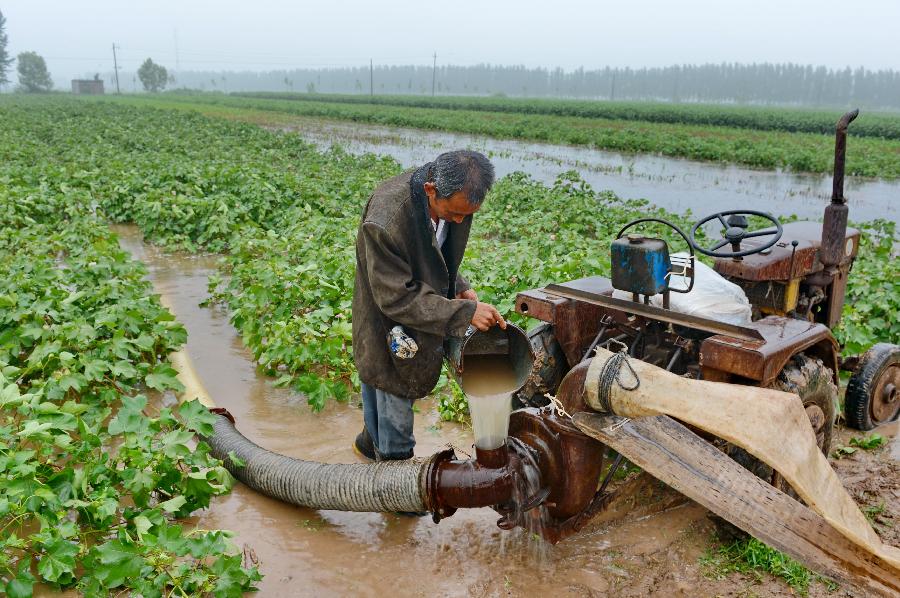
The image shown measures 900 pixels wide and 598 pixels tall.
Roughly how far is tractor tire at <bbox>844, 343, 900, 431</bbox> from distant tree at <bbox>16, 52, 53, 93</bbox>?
126 meters

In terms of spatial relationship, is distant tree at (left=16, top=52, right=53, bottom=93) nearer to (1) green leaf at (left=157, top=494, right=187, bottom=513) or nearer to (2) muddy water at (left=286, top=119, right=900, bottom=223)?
(2) muddy water at (left=286, top=119, right=900, bottom=223)

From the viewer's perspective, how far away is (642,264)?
3.37m

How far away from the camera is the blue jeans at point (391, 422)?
3498mm

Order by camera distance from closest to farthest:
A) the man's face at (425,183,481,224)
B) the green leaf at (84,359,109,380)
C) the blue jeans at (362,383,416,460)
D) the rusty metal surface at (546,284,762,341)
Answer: the man's face at (425,183,481,224) → the rusty metal surface at (546,284,762,341) → the blue jeans at (362,383,416,460) → the green leaf at (84,359,109,380)

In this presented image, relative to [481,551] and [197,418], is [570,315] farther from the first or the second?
[197,418]

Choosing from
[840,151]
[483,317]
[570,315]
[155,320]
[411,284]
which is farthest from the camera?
[155,320]

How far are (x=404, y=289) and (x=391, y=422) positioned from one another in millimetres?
841

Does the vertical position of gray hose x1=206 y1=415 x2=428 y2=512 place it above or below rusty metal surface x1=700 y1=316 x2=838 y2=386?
below

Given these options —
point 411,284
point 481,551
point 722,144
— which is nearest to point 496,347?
point 411,284

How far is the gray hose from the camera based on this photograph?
2964 mm

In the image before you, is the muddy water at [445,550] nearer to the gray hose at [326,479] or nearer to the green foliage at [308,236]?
the gray hose at [326,479]

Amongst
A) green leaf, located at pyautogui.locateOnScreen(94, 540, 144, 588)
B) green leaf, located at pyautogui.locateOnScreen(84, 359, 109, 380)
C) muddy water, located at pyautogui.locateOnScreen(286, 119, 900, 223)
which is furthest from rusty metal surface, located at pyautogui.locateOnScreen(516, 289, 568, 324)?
muddy water, located at pyautogui.locateOnScreen(286, 119, 900, 223)

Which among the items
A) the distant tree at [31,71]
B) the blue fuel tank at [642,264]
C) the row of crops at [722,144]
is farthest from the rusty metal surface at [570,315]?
the distant tree at [31,71]

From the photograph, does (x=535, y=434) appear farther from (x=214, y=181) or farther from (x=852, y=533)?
(x=214, y=181)
